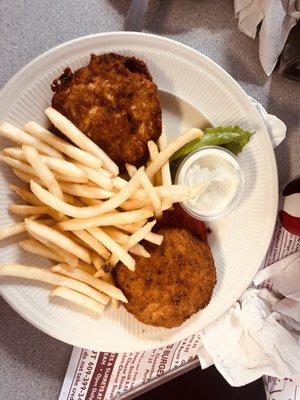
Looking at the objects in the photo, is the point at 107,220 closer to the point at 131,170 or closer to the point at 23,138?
the point at 131,170

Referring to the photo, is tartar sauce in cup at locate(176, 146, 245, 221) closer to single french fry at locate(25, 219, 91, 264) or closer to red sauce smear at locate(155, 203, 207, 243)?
red sauce smear at locate(155, 203, 207, 243)

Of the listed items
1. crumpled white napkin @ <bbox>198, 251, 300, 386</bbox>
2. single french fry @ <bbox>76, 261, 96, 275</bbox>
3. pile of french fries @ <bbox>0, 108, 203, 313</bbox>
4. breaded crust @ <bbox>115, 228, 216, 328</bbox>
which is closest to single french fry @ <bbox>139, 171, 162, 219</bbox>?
pile of french fries @ <bbox>0, 108, 203, 313</bbox>

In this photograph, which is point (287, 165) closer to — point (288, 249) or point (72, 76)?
point (288, 249)

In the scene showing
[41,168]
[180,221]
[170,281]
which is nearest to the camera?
[41,168]

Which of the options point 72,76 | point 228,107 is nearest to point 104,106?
point 72,76

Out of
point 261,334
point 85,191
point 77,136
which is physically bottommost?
point 261,334

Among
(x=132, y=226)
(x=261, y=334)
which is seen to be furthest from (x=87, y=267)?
(x=261, y=334)

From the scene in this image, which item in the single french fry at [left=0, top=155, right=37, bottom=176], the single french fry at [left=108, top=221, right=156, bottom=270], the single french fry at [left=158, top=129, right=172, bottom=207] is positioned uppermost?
the single french fry at [left=0, top=155, right=37, bottom=176]
